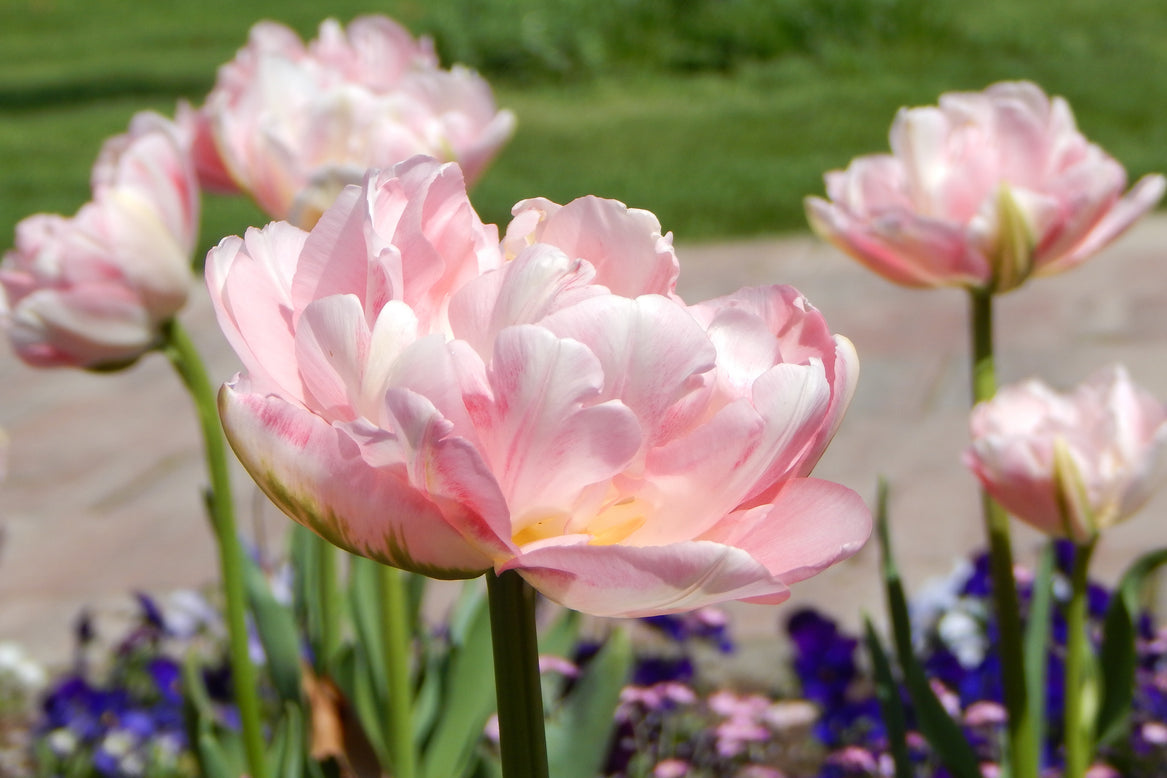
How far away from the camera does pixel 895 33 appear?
32.6 feet

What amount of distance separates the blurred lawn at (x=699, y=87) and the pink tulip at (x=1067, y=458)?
4684 mm

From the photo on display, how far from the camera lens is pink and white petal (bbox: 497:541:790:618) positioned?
50 centimetres

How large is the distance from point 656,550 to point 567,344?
3.2 inches

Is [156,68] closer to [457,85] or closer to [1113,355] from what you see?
[1113,355]

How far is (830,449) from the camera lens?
3652 millimetres

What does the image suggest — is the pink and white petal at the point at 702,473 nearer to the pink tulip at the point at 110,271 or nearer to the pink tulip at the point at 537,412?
the pink tulip at the point at 537,412

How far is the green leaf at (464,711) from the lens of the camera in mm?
1239

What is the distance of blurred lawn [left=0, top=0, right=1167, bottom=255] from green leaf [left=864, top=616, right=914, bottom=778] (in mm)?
4658

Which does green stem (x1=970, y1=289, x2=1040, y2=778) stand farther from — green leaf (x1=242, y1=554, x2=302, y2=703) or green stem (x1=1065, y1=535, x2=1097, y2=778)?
green leaf (x1=242, y1=554, x2=302, y2=703)

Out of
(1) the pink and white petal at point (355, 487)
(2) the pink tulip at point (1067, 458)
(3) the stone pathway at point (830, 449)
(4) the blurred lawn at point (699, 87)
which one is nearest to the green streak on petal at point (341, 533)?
(1) the pink and white petal at point (355, 487)

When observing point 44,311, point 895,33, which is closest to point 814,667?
point 44,311

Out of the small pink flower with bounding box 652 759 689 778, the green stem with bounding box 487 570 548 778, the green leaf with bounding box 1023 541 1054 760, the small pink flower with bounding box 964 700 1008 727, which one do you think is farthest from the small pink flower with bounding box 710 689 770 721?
the green stem with bounding box 487 570 548 778

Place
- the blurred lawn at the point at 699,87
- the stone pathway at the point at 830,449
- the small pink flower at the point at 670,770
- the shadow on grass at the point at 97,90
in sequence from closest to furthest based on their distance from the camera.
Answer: the small pink flower at the point at 670,770
the stone pathway at the point at 830,449
the blurred lawn at the point at 699,87
the shadow on grass at the point at 97,90

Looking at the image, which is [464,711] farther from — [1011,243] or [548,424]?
[548,424]
